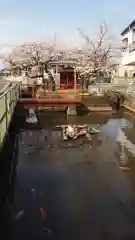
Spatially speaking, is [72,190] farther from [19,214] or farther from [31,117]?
[31,117]

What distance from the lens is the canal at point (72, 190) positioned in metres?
6.55

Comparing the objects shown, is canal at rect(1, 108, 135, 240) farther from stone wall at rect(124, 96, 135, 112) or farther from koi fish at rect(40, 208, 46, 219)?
stone wall at rect(124, 96, 135, 112)

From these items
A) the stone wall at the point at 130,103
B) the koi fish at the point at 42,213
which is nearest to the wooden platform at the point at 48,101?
the stone wall at the point at 130,103

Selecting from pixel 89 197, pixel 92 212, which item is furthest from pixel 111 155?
pixel 92 212

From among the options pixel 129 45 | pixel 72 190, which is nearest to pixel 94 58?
pixel 129 45

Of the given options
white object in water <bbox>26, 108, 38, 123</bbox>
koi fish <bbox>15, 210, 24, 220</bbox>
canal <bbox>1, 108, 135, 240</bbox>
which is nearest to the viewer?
canal <bbox>1, 108, 135, 240</bbox>

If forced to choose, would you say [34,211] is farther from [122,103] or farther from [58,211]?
[122,103]

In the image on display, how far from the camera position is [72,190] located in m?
8.70

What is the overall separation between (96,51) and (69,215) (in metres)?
50.6

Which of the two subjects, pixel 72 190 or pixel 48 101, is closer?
pixel 72 190

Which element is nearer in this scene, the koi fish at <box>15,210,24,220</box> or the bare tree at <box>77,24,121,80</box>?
the koi fish at <box>15,210,24,220</box>

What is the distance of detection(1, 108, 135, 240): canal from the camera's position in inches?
258

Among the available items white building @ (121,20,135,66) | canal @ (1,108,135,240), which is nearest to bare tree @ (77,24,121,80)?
white building @ (121,20,135,66)

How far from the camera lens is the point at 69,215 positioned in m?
7.12
